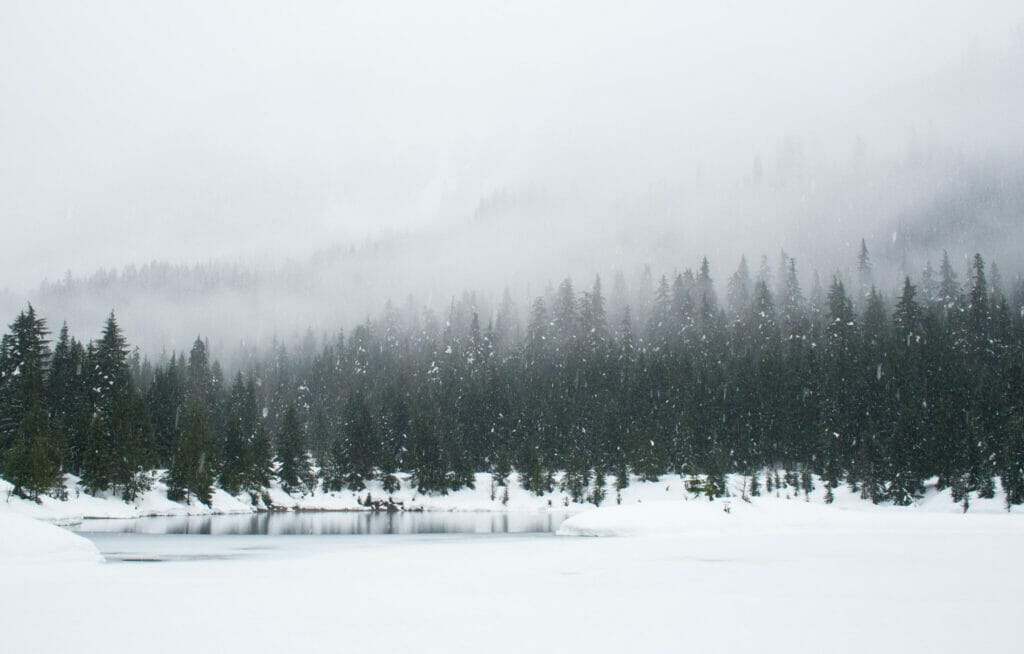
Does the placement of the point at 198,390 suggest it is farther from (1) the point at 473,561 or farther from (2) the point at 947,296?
(2) the point at 947,296

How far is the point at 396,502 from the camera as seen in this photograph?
103062mm

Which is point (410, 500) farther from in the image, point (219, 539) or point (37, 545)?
point (37, 545)

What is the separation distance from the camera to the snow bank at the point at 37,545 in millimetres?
24653

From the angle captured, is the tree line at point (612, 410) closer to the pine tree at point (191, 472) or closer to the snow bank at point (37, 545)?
the pine tree at point (191, 472)

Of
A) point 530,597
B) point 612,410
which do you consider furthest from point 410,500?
point 530,597

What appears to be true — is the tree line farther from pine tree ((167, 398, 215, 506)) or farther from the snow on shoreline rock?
the snow on shoreline rock

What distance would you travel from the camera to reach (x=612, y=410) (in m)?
113

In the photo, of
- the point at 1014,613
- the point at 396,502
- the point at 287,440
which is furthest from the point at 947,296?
the point at 1014,613

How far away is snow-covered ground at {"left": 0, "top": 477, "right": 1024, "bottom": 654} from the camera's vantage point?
496 inches

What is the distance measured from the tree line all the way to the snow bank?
128ft

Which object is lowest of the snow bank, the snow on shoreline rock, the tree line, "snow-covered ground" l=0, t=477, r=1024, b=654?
the snow on shoreline rock

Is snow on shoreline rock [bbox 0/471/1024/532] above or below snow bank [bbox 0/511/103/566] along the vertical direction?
below

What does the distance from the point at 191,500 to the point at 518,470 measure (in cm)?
4851

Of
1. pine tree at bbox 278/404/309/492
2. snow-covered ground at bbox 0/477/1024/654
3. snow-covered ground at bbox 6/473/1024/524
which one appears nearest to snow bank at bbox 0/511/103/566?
snow-covered ground at bbox 0/477/1024/654
